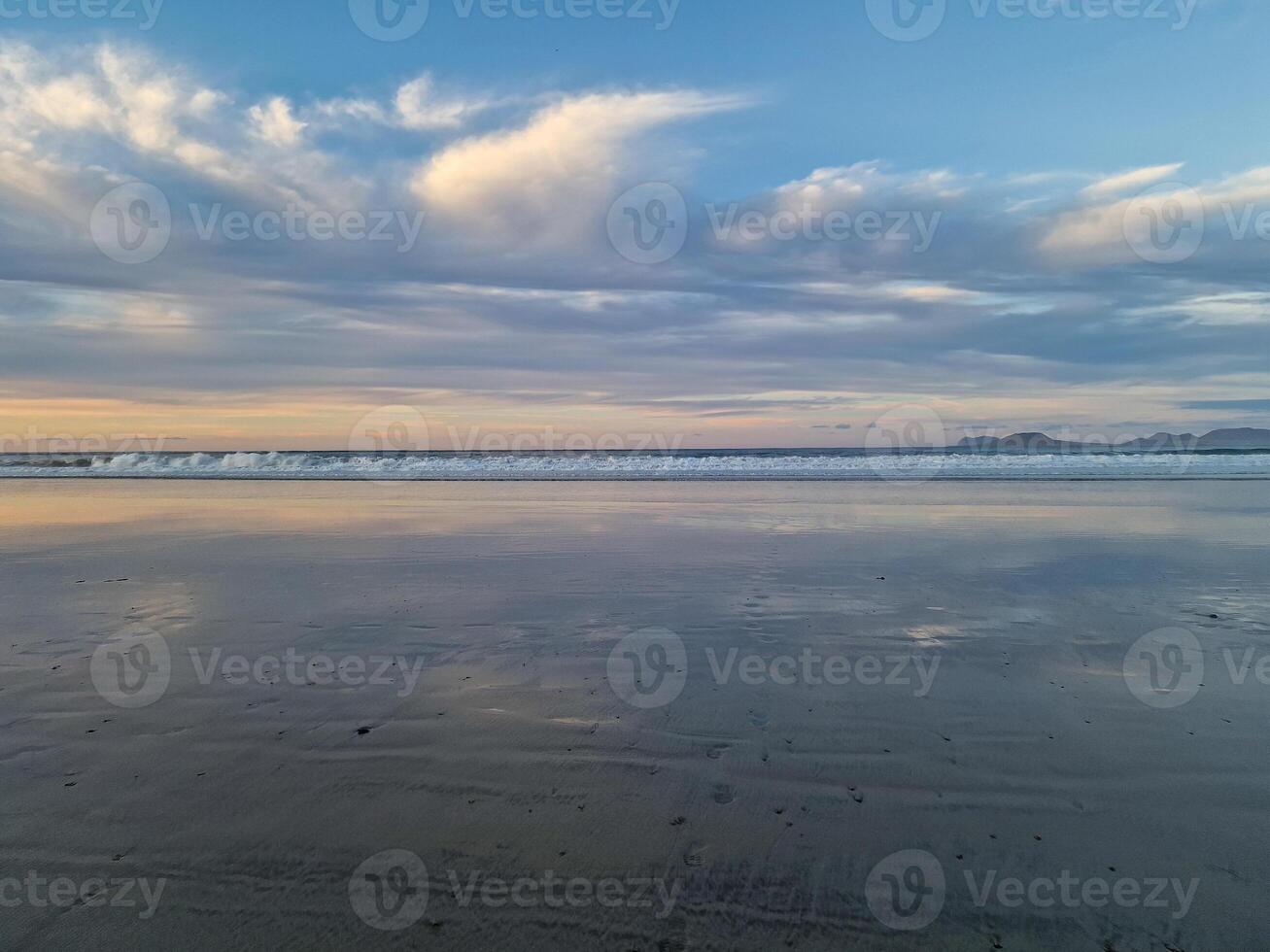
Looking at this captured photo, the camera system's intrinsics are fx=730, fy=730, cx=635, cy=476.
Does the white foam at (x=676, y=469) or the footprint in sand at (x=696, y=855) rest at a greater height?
the white foam at (x=676, y=469)

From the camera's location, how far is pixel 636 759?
4.06m

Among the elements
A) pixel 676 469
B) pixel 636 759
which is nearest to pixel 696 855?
pixel 636 759

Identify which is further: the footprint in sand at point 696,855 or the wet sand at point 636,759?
the footprint in sand at point 696,855

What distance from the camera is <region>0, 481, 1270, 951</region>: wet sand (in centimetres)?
284

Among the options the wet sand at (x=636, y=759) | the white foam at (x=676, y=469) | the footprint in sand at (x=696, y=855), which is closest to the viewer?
the wet sand at (x=636, y=759)

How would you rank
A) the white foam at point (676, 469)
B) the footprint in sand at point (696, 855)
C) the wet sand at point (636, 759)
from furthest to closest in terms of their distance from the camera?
the white foam at point (676, 469), the footprint in sand at point (696, 855), the wet sand at point (636, 759)

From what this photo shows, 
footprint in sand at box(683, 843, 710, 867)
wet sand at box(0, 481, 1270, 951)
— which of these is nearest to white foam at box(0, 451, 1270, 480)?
wet sand at box(0, 481, 1270, 951)

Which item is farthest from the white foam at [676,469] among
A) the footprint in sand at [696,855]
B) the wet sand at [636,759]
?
the footprint in sand at [696,855]

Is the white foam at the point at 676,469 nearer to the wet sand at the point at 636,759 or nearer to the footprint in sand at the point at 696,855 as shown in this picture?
the wet sand at the point at 636,759

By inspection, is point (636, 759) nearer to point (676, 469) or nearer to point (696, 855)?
point (696, 855)

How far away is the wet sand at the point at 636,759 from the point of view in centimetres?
284

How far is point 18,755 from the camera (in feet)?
13.5

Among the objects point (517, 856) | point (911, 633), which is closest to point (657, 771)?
point (517, 856)

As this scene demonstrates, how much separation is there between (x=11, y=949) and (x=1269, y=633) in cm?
868
